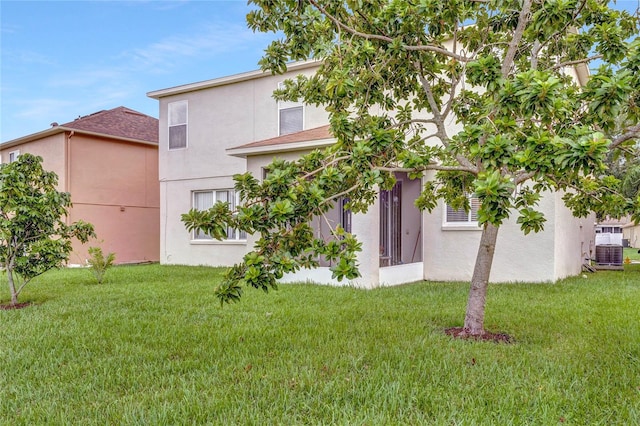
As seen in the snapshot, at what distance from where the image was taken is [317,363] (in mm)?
4727

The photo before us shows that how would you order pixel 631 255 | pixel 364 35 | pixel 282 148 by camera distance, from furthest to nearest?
1. pixel 631 255
2. pixel 282 148
3. pixel 364 35

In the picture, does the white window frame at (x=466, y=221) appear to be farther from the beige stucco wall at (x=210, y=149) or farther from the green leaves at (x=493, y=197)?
the green leaves at (x=493, y=197)

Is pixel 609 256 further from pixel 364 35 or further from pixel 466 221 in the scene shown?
pixel 364 35

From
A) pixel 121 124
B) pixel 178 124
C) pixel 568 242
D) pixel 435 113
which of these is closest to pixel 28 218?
pixel 435 113

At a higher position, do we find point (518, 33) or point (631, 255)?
point (518, 33)

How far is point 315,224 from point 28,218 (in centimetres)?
637

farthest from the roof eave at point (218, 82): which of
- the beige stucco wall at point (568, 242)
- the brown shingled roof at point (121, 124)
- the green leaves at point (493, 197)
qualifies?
the green leaves at point (493, 197)

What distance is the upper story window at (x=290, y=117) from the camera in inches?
567

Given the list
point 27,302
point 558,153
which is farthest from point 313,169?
point 27,302

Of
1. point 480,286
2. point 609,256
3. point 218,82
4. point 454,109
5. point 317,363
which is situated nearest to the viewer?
point 317,363

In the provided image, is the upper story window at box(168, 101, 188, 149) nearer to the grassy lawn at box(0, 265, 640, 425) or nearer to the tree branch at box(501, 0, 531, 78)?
the grassy lawn at box(0, 265, 640, 425)

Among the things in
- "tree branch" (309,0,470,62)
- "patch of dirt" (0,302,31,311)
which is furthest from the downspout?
"tree branch" (309,0,470,62)

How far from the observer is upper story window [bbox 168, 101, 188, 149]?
55.4ft

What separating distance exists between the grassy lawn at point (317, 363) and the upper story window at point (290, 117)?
740cm
